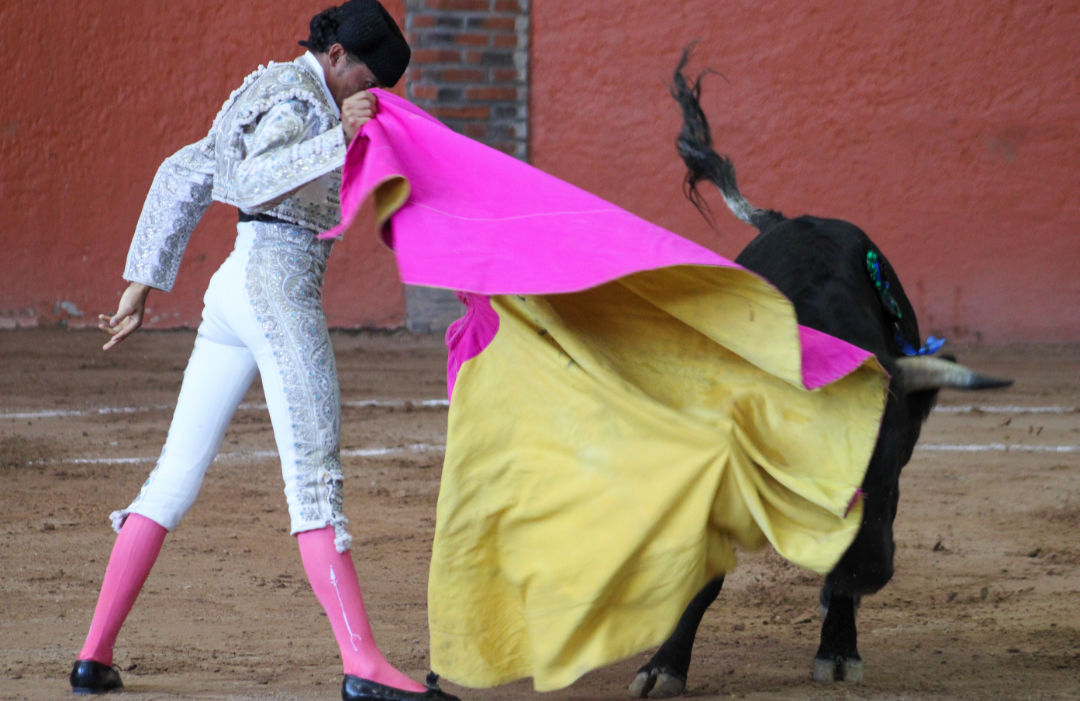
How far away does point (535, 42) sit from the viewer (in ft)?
26.1

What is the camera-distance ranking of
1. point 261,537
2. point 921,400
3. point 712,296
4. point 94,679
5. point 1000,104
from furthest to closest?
point 1000,104 → point 261,537 → point 921,400 → point 94,679 → point 712,296

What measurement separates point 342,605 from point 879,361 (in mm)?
1292

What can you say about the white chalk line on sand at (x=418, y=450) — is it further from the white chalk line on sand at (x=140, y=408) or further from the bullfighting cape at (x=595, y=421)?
the bullfighting cape at (x=595, y=421)

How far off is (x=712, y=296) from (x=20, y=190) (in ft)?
22.8

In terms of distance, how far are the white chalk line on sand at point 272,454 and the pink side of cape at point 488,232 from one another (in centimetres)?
287

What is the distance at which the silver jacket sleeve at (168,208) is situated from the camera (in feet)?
8.59

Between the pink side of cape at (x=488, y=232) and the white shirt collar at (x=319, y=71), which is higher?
the white shirt collar at (x=319, y=71)

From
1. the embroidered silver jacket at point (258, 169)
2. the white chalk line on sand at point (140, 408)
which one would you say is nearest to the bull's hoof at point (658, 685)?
the embroidered silver jacket at point (258, 169)

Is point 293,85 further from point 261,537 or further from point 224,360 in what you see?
point 261,537

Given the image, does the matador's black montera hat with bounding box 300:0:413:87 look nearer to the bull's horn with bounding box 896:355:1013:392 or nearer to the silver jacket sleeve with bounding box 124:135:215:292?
the silver jacket sleeve with bounding box 124:135:215:292

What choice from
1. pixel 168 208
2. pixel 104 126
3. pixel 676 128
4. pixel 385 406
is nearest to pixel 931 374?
pixel 168 208

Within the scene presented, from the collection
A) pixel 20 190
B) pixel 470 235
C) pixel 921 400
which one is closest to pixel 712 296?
pixel 470 235

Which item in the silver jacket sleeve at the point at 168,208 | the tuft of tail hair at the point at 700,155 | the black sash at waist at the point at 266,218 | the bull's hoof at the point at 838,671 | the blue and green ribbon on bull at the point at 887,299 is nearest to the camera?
the black sash at waist at the point at 266,218

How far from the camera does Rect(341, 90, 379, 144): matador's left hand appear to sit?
7.74 ft
